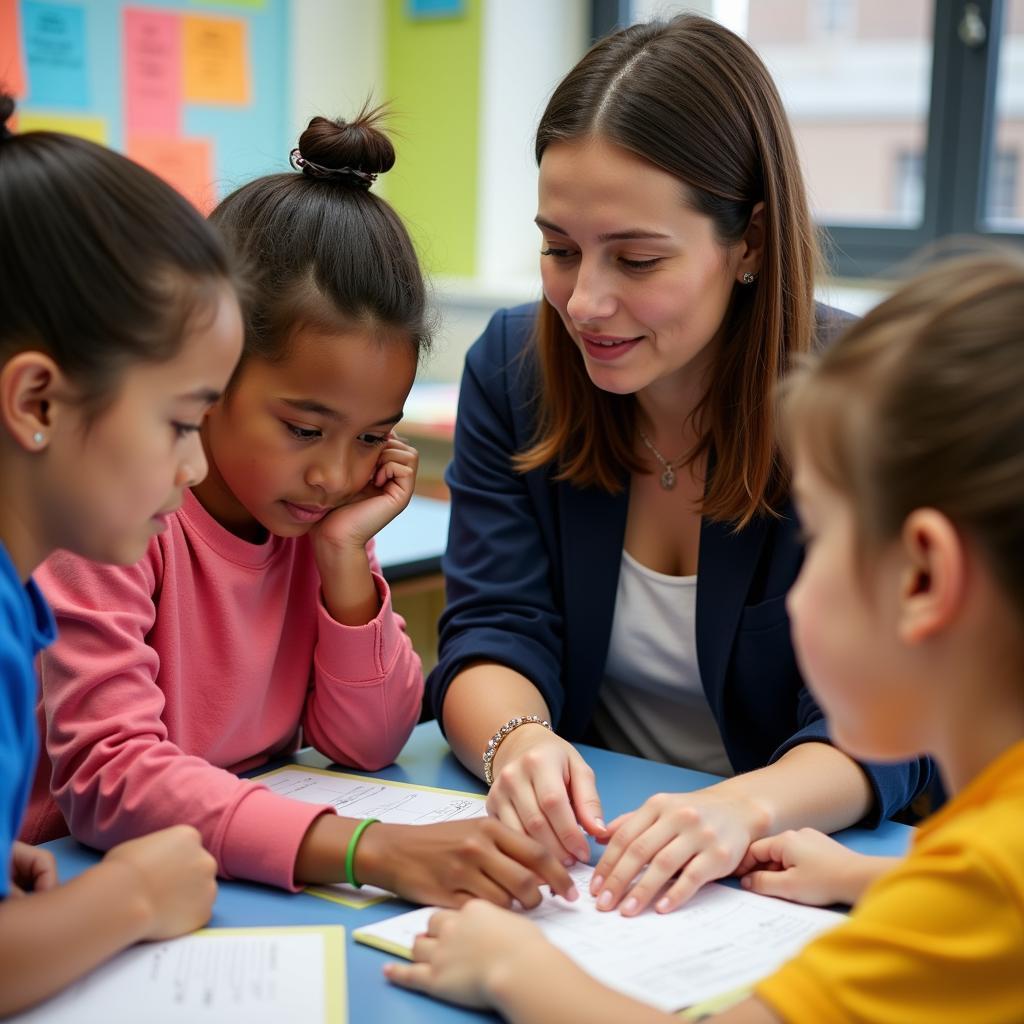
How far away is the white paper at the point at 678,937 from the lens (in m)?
0.88

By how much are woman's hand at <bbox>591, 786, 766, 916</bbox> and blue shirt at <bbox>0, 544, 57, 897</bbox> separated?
1.41 ft

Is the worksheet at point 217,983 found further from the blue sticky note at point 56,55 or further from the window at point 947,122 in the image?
the blue sticky note at point 56,55

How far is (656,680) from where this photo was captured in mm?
1512

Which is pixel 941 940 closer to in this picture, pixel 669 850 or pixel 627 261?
pixel 669 850

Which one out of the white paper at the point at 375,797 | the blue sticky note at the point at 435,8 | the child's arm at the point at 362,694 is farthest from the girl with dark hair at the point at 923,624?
the blue sticky note at the point at 435,8

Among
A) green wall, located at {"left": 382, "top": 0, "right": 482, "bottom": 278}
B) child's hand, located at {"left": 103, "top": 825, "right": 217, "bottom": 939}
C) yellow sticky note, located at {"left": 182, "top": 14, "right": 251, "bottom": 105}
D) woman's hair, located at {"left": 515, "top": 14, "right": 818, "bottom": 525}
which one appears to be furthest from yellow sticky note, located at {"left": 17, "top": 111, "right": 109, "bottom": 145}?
child's hand, located at {"left": 103, "top": 825, "right": 217, "bottom": 939}

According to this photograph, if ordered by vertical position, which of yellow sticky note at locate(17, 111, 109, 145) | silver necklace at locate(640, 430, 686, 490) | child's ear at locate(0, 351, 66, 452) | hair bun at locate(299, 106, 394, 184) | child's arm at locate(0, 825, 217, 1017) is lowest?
child's arm at locate(0, 825, 217, 1017)

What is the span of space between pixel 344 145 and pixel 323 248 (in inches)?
4.8

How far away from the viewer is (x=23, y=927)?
827 mm

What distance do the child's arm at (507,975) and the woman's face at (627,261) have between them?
644 millimetres

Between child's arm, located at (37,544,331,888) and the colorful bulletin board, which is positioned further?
the colorful bulletin board

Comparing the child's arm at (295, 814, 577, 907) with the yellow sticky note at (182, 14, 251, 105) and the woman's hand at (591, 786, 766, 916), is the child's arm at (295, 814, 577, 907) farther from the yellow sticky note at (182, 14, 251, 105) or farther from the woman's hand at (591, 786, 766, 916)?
the yellow sticky note at (182, 14, 251, 105)

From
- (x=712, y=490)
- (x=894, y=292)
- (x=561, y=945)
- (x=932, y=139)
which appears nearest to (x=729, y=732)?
(x=712, y=490)

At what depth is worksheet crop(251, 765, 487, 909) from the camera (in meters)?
1.17
